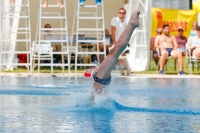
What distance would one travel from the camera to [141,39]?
1797 centimetres

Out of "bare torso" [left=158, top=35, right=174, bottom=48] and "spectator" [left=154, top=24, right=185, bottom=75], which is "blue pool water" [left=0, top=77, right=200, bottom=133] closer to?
"spectator" [left=154, top=24, right=185, bottom=75]

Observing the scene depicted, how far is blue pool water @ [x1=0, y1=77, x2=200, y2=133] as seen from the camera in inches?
231

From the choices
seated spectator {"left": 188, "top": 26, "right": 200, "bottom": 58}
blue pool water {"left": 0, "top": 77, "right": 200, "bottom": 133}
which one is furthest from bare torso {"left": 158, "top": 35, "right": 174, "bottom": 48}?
blue pool water {"left": 0, "top": 77, "right": 200, "bottom": 133}

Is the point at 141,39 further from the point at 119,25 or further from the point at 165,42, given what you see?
the point at 119,25

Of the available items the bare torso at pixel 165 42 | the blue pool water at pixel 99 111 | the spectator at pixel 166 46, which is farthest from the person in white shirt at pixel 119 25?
the blue pool water at pixel 99 111

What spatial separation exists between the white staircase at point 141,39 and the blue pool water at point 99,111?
699cm

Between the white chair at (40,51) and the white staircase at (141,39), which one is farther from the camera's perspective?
the white staircase at (141,39)

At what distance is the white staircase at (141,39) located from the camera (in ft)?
57.3

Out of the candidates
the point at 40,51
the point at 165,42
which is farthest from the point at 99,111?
the point at 165,42

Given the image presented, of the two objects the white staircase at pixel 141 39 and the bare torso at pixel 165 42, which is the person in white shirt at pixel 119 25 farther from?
the bare torso at pixel 165 42

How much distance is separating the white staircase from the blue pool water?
6.99m

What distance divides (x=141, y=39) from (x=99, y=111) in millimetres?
10889

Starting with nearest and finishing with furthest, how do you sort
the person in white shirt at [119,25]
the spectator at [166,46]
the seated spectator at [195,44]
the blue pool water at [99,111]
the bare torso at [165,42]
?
the blue pool water at [99,111], the person in white shirt at [119,25], the spectator at [166,46], the seated spectator at [195,44], the bare torso at [165,42]

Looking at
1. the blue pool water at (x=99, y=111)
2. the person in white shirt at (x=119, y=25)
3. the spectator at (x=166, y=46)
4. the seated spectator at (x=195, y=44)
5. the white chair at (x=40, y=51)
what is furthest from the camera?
the seated spectator at (x=195, y=44)
